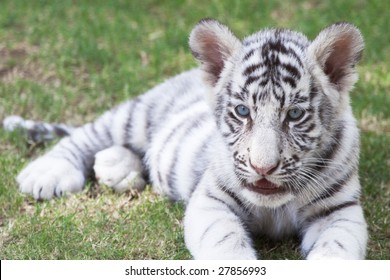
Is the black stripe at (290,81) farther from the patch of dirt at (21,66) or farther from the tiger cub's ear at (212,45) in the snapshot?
the patch of dirt at (21,66)

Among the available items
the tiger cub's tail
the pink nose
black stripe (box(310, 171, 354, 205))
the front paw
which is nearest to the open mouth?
the pink nose

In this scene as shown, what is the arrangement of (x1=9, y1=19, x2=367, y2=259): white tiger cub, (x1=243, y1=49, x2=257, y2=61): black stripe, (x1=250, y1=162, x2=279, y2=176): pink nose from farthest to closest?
(x1=243, y1=49, x2=257, y2=61): black stripe
(x1=9, y1=19, x2=367, y2=259): white tiger cub
(x1=250, y1=162, x2=279, y2=176): pink nose

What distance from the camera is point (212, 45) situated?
4.64 m

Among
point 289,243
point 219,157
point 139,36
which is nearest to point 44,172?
point 219,157

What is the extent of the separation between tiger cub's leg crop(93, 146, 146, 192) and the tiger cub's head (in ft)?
3.35

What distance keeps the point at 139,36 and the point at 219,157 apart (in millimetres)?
3377

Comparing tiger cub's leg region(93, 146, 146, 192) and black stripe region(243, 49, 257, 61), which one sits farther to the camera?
tiger cub's leg region(93, 146, 146, 192)

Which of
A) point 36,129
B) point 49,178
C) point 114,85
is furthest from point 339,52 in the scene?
point 114,85

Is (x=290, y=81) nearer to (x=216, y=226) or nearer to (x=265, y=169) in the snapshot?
(x=265, y=169)

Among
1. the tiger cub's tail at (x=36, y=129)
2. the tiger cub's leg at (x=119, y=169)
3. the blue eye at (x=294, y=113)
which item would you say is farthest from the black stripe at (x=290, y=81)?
the tiger cub's tail at (x=36, y=129)

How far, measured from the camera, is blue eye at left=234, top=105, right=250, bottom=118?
4277mm

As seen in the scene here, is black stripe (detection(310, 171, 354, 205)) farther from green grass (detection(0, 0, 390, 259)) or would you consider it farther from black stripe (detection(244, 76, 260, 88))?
black stripe (detection(244, 76, 260, 88))

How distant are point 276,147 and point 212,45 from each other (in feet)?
2.69
